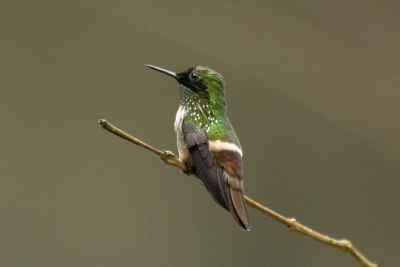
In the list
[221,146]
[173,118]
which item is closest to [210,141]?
[221,146]

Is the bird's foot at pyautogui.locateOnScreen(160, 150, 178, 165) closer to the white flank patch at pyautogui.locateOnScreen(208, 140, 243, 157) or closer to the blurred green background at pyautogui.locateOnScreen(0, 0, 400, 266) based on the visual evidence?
the white flank patch at pyautogui.locateOnScreen(208, 140, 243, 157)

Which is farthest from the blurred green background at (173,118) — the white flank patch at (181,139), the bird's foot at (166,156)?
→ the bird's foot at (166,156)

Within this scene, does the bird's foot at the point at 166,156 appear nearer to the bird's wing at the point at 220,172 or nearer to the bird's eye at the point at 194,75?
the bird's wing at the point at 220,172

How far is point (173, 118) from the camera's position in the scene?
96.1 inches

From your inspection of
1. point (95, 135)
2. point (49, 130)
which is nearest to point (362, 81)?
point (95, 135)

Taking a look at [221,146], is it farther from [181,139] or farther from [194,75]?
[194,75]

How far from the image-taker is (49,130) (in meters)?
2.18

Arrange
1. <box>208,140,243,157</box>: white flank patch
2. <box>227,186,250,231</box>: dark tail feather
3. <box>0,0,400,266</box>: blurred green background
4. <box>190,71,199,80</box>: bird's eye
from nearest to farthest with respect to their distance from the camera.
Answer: <box>227,186,250,231</box>: dark tail feather < <box>208,140,243,157</box>: white flank patch < <box>190,71,199,80</box>: bird's eye < <box>0,0,400,266</box>: blurred green background

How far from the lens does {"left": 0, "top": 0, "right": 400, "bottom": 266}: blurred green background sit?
2158 millimetres

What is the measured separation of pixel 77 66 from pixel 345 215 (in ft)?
5.92

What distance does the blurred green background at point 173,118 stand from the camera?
2.16m

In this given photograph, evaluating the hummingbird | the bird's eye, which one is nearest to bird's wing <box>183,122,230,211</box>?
the hummingbird

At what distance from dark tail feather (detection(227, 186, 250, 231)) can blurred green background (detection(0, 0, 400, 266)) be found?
5.05 feet

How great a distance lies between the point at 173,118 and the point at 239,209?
66.8 inches
